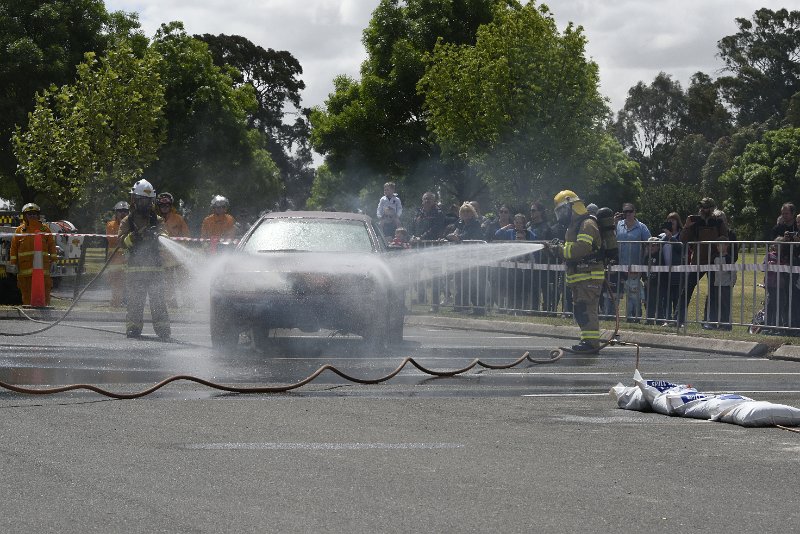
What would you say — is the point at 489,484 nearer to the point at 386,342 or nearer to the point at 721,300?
the point at 386,342

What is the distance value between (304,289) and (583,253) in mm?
3305

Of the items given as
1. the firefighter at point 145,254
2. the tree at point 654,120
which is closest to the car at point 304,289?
the firefighter at point 145,254

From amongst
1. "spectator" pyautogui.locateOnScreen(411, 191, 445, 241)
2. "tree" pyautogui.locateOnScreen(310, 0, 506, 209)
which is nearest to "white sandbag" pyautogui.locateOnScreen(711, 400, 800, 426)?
"spectator" pyautogui.locateOnScreen(411, 191, 445, 241)

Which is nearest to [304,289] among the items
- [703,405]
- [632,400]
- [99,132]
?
[632,400]

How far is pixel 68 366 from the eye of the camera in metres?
13.0

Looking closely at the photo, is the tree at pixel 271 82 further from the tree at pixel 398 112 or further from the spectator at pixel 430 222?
the spectator at pixel 430 222

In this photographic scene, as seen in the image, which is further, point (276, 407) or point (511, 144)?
point (511, 144)

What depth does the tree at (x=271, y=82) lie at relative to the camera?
94062 millimetres

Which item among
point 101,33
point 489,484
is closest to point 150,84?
point 101,33

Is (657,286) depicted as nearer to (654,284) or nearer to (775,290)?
(654,284)

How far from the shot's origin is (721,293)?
17.4 m

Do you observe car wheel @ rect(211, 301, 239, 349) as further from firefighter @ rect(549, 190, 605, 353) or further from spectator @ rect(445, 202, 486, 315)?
spectator @ rect(445, 202, 486, 315)

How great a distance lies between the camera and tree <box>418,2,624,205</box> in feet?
166

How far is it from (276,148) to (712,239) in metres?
93.3
